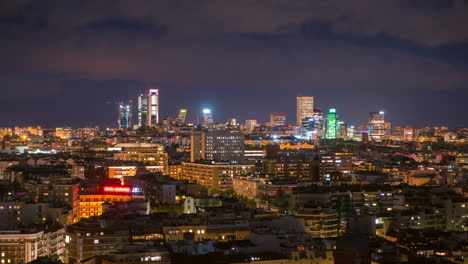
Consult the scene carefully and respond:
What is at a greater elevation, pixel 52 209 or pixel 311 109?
pixel 311 109

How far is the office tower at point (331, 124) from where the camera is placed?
570 feet

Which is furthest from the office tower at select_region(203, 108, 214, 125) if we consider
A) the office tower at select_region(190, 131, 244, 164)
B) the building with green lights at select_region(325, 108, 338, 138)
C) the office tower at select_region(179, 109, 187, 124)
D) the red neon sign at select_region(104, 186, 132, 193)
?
the red neon sign at select_region(104, 186, 132, 193)

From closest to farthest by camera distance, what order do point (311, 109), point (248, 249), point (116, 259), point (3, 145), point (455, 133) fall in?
point (116, 259) → point (248, 249) → point (3, 145) → point (455, 133) → point (311, 109)

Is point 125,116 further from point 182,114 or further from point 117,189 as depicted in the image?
point 117,189

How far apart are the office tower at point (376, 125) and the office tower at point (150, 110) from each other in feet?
175

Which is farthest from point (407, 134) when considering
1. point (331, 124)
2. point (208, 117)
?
point (208, 117)

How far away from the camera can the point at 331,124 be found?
174250mm

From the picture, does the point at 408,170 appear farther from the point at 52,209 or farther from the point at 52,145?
the point at 52,145

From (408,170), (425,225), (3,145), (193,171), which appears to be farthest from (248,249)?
(3,145)

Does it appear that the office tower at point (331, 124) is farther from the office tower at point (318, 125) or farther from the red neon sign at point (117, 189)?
the red neon sign at point (117, 189)

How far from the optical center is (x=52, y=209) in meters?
43.2

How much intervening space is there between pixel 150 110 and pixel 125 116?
1129 cm

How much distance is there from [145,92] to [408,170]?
12382 cm

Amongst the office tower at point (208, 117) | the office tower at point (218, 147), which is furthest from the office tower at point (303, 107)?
the office tower at point (218, 147)
